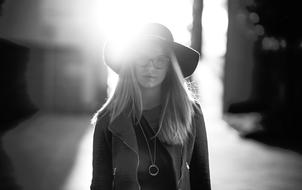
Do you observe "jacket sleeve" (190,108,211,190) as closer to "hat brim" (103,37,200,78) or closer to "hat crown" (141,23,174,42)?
"hat brim" (103,37,200,78)

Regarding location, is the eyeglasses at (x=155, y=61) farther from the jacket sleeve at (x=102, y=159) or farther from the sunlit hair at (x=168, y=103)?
the jacket sleeve at (x=102, y=159)

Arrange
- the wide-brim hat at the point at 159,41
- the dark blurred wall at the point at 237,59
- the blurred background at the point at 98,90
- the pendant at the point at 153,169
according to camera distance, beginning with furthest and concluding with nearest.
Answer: the dark blurred wall at the point at 237,59
the blurred background at the point at 98,90
the wide-brim hat at the point at 159,41
the pendant at the point at 153,169

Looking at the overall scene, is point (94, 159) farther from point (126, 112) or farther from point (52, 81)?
point (52, 81)

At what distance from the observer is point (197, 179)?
2.12 meters

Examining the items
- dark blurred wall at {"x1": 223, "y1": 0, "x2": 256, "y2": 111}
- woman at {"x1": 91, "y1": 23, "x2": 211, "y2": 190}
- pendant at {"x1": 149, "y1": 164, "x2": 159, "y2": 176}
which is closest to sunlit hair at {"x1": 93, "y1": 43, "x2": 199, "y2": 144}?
woman at {"x1": 91, "y1": 23, "x2": 211, "y2": 190}

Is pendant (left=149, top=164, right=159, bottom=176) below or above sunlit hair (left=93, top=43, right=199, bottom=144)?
below

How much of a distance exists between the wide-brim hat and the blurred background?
3908 millimetres

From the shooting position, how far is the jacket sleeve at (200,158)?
6.86 ft

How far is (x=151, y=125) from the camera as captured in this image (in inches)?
81.7

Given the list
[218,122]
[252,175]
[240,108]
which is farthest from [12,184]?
[240,108]

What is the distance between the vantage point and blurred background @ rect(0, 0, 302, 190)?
7156mm

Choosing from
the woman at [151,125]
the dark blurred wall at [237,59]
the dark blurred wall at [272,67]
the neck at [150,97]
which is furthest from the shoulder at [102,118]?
the dark blurred wall at [237,59]

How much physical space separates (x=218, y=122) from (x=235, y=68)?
393 cm

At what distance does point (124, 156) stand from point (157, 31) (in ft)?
2.10
